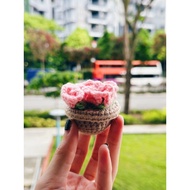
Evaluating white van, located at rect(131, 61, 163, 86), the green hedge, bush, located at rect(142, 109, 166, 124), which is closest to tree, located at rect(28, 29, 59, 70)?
the green hedge

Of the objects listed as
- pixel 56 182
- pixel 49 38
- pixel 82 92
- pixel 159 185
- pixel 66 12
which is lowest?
pixel 159 185

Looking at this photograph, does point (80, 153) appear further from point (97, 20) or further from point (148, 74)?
point (148, 74)

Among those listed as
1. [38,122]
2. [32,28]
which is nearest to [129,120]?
[38,122]

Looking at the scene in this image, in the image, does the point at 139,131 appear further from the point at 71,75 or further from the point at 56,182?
the point at 56,182

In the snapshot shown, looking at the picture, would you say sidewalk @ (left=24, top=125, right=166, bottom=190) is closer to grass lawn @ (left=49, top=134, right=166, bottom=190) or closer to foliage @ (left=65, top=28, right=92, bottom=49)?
grass lawn @ (left=49, top=134, right=166, bottom=190)

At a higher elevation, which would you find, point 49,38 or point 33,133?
point 49,38
